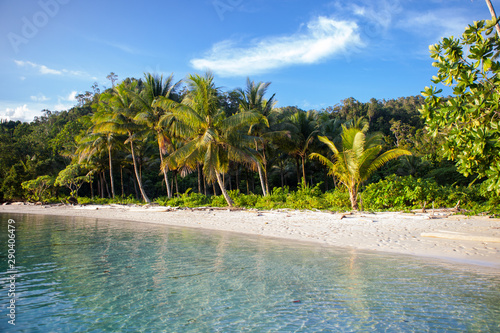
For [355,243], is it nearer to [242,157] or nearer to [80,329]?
[80,329]

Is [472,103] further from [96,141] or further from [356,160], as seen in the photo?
[96,141]

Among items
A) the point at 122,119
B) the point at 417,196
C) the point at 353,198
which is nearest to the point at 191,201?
the point at 122,119

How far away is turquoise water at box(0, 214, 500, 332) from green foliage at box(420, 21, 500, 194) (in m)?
2.03

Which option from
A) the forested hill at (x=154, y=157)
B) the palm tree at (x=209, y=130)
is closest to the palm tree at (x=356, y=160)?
the palm tree at (x=209, y=130)

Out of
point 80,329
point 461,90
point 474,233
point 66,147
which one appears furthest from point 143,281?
point 66,147

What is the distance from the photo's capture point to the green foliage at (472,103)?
488cm

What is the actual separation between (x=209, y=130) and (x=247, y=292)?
40.9 feet

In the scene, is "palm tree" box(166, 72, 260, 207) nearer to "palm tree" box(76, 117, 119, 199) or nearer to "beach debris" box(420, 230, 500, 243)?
"palm tree" box(76, 117, 119, 199)

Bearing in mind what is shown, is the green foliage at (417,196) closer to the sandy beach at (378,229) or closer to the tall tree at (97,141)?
the sandy beach at (378,229)

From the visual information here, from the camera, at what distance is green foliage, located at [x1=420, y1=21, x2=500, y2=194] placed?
16.0 ft

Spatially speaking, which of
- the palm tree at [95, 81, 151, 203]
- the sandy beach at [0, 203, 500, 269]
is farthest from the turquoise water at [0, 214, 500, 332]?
the palm tree at [95, 81, 151, 203]

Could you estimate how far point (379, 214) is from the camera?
1145 cm

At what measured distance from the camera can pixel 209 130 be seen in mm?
16625

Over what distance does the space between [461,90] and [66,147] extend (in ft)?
108
